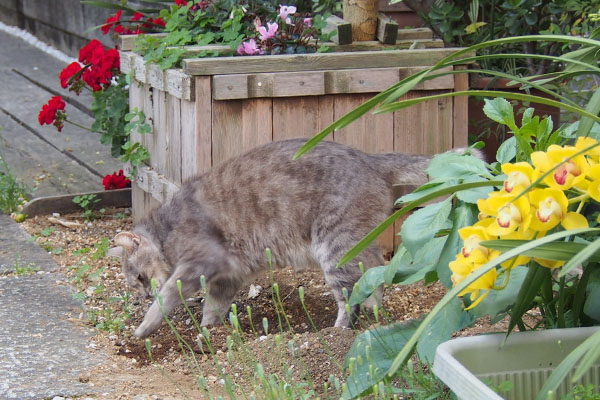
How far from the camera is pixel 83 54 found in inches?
229

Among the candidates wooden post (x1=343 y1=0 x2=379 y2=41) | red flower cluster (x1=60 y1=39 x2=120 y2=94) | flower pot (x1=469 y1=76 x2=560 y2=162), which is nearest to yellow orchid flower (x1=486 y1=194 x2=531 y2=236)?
wooden post (x1=343 y1=0 x2=379 y2=41)

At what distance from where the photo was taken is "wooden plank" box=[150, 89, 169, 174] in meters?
5.00

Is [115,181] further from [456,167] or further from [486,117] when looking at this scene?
[456,167]

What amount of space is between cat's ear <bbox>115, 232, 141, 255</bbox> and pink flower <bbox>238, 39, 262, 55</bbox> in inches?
46.9

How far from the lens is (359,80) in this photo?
14.9 ft

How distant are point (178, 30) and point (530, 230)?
3909 millimetres

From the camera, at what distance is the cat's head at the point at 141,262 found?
4.26 m

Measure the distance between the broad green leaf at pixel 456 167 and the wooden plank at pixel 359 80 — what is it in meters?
2.00

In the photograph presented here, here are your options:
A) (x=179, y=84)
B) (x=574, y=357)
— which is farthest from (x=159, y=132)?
(x=574, y=357)

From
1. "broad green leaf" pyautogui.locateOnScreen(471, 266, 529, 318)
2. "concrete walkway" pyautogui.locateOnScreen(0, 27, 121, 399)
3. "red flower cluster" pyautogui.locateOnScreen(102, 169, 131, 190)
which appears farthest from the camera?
"red flower cluster" pyautogui.locateOnScreen(102, 169, 131, 190)

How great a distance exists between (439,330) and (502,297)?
0.29 meters

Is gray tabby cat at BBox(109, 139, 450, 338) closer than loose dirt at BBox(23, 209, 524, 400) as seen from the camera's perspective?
No

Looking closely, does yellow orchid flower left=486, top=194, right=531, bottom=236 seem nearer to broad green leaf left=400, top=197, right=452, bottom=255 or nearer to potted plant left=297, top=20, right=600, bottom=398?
potted plant left=297, top=20, right=600, bottom=398

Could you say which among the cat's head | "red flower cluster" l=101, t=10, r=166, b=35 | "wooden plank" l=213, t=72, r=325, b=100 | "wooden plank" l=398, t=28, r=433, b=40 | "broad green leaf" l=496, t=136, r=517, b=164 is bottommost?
the cat's head
